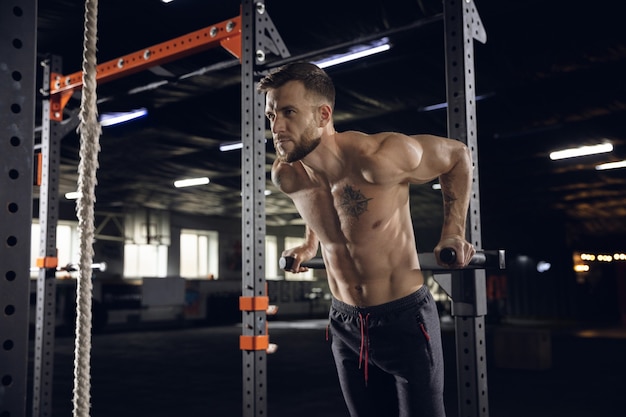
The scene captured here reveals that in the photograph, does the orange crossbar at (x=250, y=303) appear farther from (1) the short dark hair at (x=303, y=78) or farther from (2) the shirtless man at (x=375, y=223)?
(1) the short dark hair at (x=303, y=78)

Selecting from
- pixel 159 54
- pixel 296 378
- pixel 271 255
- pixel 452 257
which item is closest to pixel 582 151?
pixel 296 378

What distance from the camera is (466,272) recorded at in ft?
6.86

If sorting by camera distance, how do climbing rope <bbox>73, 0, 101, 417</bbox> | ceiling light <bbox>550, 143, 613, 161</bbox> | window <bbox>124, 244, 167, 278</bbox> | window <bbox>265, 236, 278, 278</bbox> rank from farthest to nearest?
window <bbox>265, 236, 278, 278</bbox>, window <bbox>124, 244, 167, 278</bbox>, ceiling light <bbox>550, 143, 613, 161</bbox>, climbing rope <bbox>73, 0, 101, 417</bbox>

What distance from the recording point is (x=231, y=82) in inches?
232

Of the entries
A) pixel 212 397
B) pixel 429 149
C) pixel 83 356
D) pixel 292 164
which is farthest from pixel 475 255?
pixel 212 397

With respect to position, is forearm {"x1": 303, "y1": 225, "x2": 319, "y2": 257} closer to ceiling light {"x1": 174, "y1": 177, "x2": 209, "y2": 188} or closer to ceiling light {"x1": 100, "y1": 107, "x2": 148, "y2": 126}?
ceiling light {"x1": 100, "y1": 107, "x2": 148, "y2": 126}

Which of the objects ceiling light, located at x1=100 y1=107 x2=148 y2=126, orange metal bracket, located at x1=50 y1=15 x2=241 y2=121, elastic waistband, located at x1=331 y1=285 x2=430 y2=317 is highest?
ceiling light, located at x1=100 y1=107 x2=148 y2=126

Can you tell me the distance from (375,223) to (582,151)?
24.1ft

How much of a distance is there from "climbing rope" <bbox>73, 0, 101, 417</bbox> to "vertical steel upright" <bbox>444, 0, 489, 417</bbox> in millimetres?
1415

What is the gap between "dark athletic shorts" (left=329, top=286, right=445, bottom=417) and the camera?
5.98ft

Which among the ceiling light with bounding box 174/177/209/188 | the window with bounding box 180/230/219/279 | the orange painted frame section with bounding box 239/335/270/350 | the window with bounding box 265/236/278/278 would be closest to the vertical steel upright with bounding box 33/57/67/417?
the orange painted frame section with bounding box 239/335/270/350

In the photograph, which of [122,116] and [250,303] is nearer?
[250,303]

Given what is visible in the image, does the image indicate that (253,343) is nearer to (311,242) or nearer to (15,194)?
(311,242)

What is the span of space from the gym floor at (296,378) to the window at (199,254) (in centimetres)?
520
